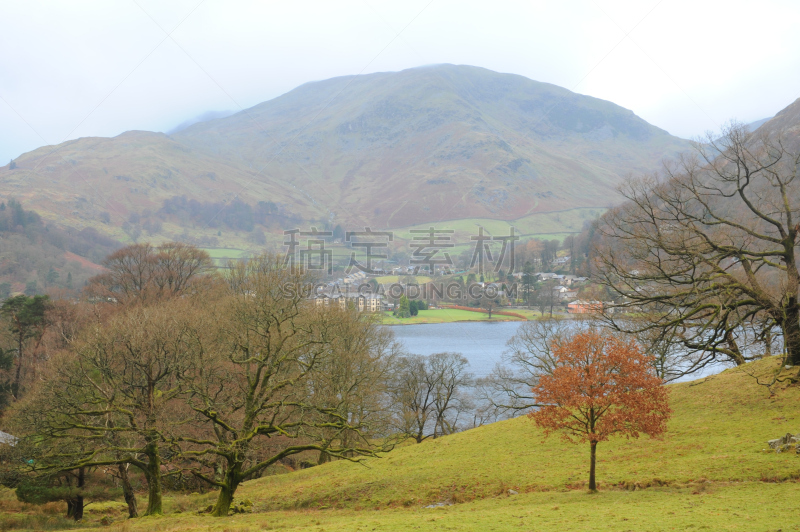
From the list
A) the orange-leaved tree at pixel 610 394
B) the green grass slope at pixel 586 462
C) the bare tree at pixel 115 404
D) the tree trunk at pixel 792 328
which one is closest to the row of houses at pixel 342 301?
the bare tree at pixel 115 404

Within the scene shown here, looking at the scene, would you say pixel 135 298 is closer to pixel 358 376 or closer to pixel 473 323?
pixel 358 376

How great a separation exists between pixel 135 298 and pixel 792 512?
57793 mm

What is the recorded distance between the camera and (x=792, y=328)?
2072 centimetres

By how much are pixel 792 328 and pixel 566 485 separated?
1159 cm

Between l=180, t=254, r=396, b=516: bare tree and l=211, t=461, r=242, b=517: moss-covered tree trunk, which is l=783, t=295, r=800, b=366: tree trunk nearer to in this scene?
l=180, t=254, r=396, b=516: bare tree

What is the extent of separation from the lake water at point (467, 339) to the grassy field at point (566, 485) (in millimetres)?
42257

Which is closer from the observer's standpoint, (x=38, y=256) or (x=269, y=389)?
(x=269, y=389)

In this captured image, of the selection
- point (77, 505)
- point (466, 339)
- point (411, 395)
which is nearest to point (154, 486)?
point (77, 505)

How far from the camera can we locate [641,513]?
13.3 metres

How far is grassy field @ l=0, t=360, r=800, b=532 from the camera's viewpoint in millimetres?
13289

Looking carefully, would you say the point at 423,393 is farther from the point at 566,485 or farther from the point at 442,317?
the point at 442,317

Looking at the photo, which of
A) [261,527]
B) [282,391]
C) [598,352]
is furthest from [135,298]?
[598,352]

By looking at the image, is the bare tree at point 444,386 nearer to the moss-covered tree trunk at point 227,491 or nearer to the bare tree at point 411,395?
the bare tree at point 411,395

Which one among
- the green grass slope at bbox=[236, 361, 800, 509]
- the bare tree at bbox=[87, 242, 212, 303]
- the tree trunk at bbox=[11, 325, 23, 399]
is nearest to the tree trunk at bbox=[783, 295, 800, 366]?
the green grass slope at bbox=[236, 361, 800, 509]
